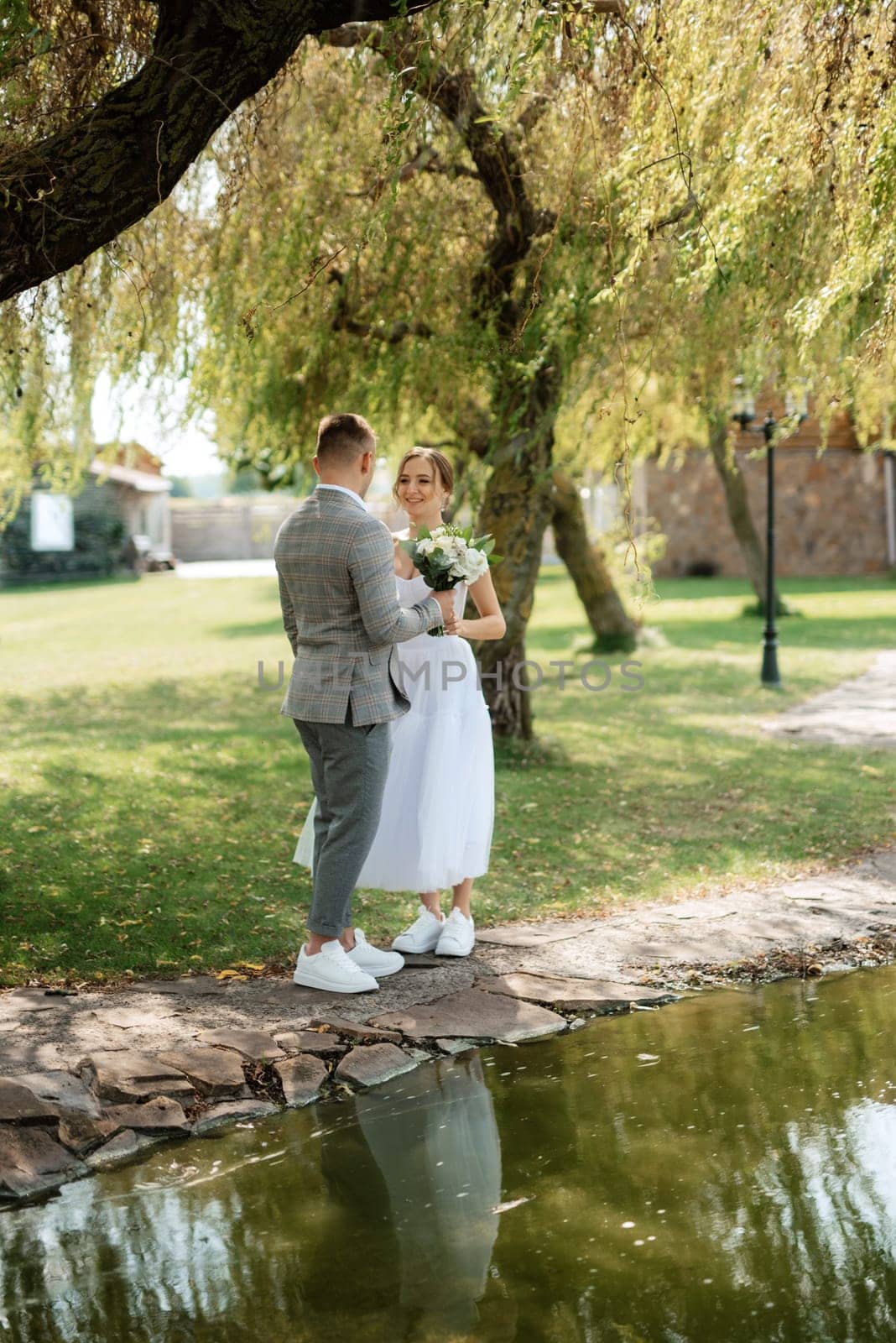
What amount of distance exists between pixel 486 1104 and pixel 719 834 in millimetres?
4365

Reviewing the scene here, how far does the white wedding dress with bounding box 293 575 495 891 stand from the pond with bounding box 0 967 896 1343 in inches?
42.7

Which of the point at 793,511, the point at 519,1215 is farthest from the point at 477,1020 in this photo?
the point at 793,511

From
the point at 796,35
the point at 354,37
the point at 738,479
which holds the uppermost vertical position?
the point at 354,37

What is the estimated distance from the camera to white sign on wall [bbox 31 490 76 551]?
36688 mm

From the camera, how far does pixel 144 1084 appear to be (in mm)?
4410

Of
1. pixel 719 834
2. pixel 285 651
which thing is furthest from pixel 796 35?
pixel 285 651

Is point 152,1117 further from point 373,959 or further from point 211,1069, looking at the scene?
point 373,959

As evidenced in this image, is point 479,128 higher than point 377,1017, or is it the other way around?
point 479,128

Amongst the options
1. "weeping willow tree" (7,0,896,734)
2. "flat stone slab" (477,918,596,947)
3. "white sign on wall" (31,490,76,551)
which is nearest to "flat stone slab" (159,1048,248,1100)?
"flat stone slab" (477,918,596,947)

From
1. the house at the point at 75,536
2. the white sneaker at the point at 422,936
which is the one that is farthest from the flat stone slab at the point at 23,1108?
the house at the point at 75,536

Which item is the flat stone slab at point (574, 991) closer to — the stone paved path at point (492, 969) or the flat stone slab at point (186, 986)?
the stone paved path at point (492, 969)

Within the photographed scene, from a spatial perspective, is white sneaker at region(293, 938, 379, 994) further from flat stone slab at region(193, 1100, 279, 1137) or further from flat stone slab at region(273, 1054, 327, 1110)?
flat stone slab at region(193, 1100, 279, 1137)

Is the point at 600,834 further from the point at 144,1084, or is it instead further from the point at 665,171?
the point at 144,1084

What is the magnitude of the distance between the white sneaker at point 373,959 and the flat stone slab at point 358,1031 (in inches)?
21.3
